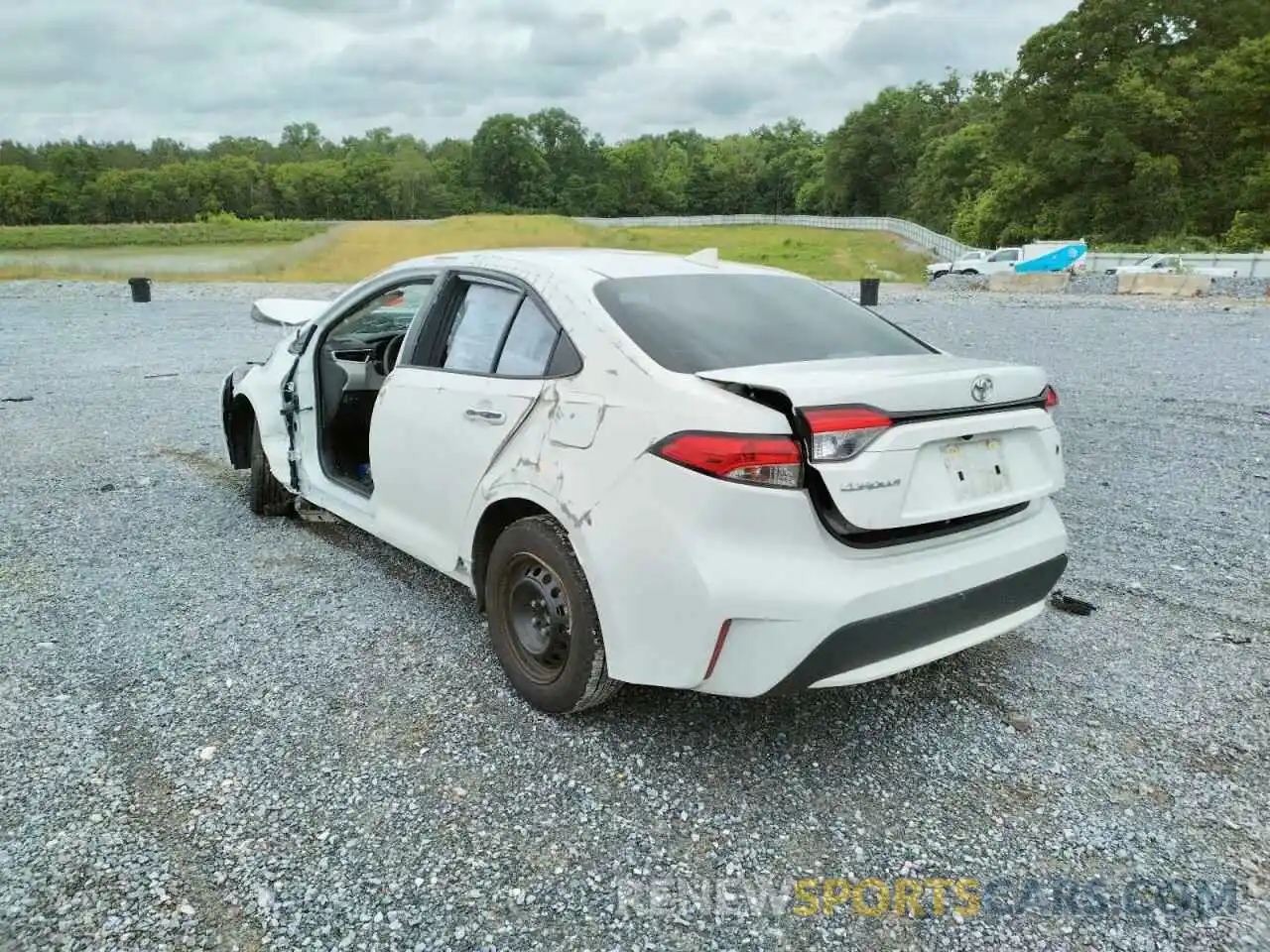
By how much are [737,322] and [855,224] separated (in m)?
78.9

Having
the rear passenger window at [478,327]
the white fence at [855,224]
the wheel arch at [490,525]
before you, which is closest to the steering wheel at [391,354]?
the rear passenger window at [478,327]

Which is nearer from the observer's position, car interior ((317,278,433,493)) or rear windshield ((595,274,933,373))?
rear windshield ((595,274,933,373))

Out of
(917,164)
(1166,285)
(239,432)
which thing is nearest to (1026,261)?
(1166,285)

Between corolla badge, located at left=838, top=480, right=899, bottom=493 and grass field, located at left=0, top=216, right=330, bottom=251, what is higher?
grass field, located at left=0, top=216, right=330, bottom=251

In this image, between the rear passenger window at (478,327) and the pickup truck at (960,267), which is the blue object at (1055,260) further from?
the rear passenger window at (478,327)

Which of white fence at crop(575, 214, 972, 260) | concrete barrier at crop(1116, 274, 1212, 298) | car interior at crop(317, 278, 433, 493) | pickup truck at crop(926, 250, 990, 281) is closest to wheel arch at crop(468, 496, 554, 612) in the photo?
car interior at crop(317, 278, 433, 493)

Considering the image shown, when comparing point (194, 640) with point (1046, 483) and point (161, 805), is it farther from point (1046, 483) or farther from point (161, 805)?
point (1046, 483)

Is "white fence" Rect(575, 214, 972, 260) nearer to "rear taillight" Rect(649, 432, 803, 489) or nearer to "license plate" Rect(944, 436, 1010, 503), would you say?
"license plate" Rect(944, 436, 1010, 503)

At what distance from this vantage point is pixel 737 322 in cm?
305

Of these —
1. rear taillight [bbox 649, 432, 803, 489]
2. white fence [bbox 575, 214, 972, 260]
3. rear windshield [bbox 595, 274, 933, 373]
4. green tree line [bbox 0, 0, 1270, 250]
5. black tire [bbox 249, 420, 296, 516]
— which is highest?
green tree line [bbox 0, 0, 1270, 250]

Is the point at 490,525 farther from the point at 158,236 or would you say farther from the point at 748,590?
the point at 158,236

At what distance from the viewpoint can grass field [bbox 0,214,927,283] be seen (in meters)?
33.0

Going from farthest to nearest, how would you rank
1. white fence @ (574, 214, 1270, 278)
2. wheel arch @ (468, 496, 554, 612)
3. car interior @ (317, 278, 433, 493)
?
white fence @ (574, 214, 1270, 278), car interior @ (317, 278, 433, 493), wheel arch @ (468, 496, 554, 612)

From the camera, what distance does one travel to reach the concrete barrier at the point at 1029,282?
2322cm
